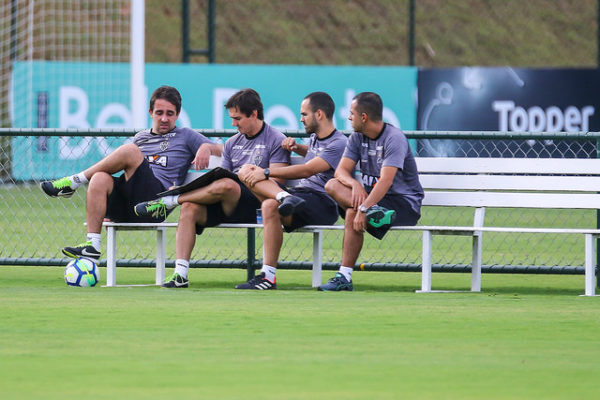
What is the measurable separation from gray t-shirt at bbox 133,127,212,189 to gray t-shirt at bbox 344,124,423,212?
1.25 m

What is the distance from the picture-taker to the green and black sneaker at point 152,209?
26.9 feet

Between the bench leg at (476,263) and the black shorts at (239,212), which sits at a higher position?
the black shorts at (239,212)

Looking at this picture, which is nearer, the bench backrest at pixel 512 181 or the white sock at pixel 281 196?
the white sock at pixel 281 196

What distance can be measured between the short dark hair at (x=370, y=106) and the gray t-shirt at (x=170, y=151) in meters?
1.34

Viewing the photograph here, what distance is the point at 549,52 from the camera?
1198 inches

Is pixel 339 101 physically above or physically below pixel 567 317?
above

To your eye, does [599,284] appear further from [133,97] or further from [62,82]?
[62,82]

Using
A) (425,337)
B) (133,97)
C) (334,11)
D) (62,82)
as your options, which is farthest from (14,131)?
(334,11)

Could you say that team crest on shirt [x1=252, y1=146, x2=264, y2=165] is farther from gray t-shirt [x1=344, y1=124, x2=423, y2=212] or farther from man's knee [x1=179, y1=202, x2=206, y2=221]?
gray t-shirt [x1=344, y1=124, x2=423, y2=212]

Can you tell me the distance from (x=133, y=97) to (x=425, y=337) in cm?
954

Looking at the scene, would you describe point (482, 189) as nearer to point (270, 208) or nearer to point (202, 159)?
point (270, 208)

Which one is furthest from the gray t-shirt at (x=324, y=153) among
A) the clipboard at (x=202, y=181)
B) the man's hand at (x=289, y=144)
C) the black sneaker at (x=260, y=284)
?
the black sneaker at (x=260, y=284)

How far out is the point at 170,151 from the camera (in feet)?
28.7

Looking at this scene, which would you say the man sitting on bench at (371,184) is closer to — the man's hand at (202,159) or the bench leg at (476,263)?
the bench leg at (476,263)
